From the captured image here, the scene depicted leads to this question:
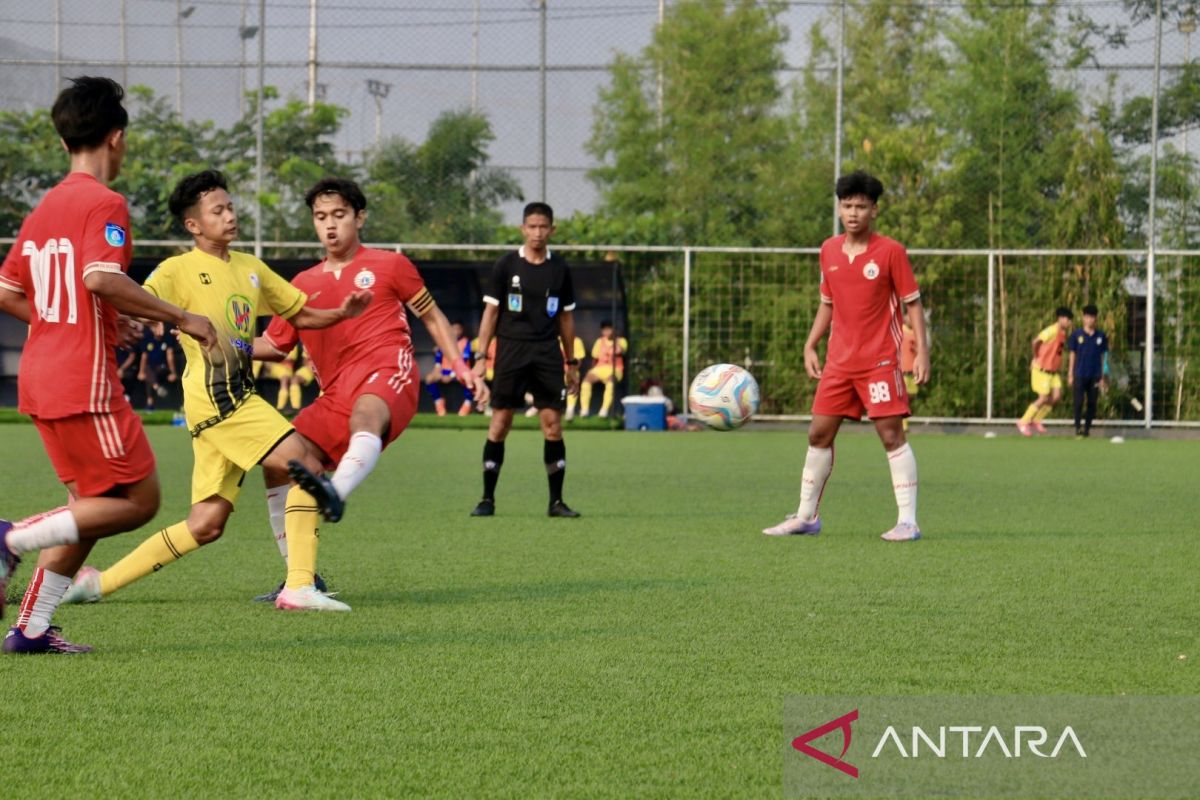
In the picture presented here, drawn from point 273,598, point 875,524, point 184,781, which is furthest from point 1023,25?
point 184,781

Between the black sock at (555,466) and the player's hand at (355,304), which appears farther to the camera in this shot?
the black sock at (555,466)

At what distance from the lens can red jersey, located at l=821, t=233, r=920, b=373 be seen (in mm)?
9609

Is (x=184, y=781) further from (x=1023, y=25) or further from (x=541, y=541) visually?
(x=1023, y=25)

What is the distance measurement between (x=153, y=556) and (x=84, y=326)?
1.69 m

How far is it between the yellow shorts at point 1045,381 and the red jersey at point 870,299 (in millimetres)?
15036

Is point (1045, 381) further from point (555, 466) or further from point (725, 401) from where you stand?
point (725, 401)

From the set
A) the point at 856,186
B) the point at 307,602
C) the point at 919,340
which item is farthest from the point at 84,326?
the point at 919,340

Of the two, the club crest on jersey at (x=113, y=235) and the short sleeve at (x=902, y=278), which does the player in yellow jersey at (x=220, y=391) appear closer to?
the club crest on jersey at (x=113, y=235)

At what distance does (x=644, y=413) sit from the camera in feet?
79.0

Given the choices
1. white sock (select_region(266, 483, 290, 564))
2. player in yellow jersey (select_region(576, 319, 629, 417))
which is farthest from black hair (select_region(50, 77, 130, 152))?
player in yellow jersey (select_region(576, 319, 629, 417))

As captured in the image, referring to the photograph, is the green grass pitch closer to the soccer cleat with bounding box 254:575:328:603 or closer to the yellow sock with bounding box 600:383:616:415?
the soccer cleat with bounding box 254:575:328:603

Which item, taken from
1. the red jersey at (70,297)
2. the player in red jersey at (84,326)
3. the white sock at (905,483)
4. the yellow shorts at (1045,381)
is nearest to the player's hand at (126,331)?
the player in red jersey at (84,326)

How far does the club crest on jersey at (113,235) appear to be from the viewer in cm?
516

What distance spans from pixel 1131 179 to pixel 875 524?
17.6m
